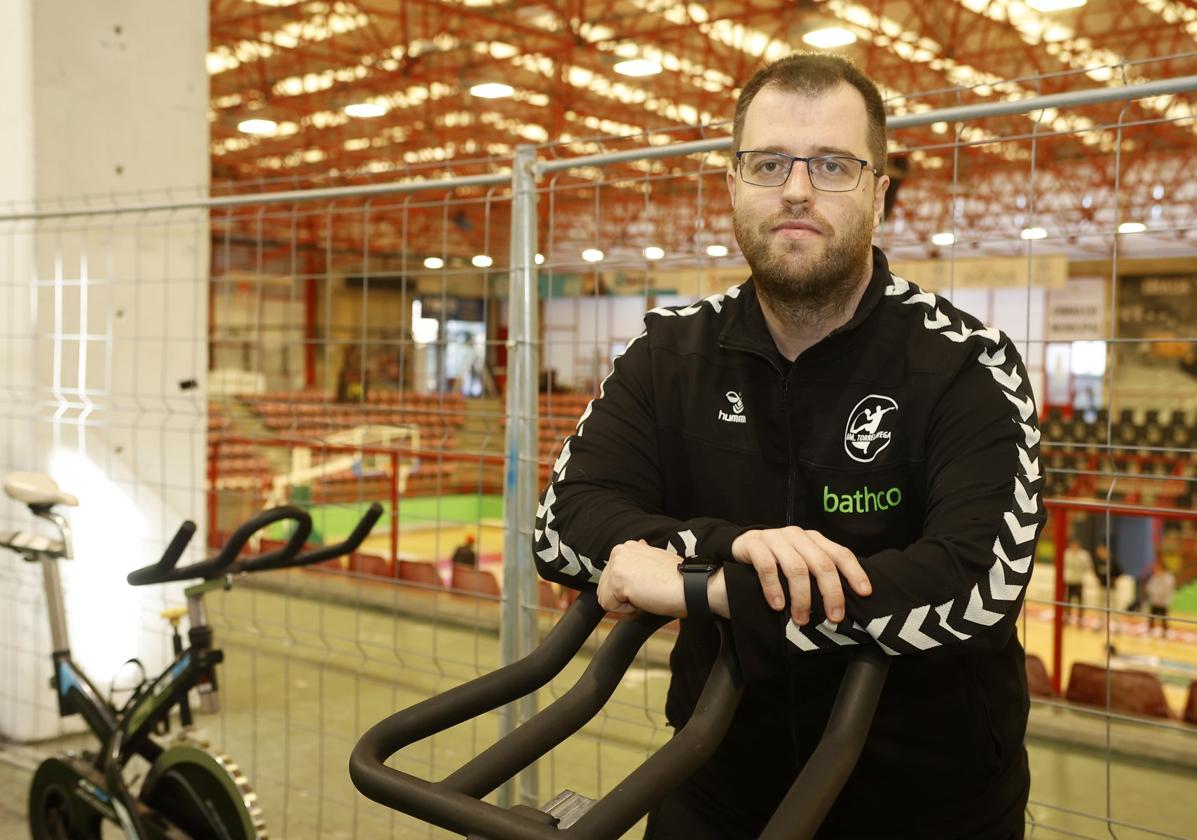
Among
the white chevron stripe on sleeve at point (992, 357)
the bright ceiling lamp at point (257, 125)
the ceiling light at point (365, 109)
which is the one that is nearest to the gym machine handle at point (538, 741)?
the white chevron stripe on sleeve at point (992, 357)

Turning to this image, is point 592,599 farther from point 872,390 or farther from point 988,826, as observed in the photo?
point 988,826

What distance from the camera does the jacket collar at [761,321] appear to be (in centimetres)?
136

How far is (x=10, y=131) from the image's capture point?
397 cm

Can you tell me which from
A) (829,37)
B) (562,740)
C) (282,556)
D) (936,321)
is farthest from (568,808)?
(829,37)

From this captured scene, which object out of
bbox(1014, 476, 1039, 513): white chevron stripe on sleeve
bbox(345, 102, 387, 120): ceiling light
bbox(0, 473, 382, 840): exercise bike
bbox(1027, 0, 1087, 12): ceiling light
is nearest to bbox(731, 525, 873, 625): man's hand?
bbox(1014, 476, 1039, 513): white chevron stripe on sleeve

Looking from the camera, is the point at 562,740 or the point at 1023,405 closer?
the point at 562,740

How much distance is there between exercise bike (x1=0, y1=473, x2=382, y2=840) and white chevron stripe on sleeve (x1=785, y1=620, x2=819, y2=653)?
136 cm

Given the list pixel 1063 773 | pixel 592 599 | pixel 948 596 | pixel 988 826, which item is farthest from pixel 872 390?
pixel 1063 773

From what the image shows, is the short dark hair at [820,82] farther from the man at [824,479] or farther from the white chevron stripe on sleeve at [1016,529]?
the white chevron stripe on sleeve at [1016,529]

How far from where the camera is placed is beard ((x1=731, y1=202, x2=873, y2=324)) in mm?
1296

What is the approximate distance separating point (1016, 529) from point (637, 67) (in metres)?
13.0

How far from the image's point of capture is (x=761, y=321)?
4.69 ft

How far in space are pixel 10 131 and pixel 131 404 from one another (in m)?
1.06

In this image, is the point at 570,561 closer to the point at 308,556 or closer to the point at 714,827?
the point at 714,827
